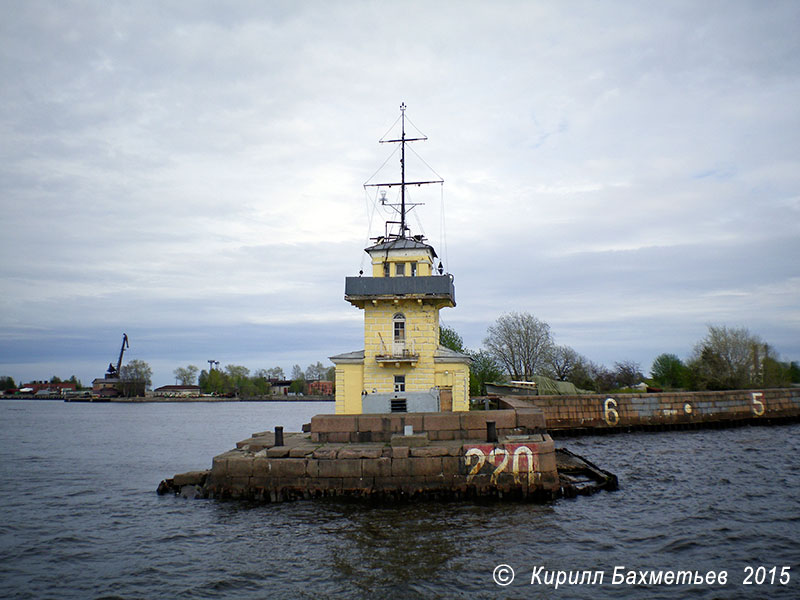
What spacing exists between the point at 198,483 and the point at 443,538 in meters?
11.1

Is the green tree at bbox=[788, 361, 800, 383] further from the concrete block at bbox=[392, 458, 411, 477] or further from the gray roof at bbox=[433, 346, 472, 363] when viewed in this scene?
the concrete block at bbox=[392, 458, 411, 477]

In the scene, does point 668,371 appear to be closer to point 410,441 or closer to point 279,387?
point 410,441

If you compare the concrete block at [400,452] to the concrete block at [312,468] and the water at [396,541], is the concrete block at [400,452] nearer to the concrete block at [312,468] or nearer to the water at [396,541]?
the water at [396,541]

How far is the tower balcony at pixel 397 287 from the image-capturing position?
22.6 metres

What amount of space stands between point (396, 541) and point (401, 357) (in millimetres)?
9010

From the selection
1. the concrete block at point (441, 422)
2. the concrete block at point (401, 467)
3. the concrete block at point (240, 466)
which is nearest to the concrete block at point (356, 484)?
the concrete block at point (401, 467)

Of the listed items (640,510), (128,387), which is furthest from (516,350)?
(128,387)

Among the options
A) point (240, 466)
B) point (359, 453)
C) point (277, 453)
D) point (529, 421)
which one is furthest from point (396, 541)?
point (529, 421)

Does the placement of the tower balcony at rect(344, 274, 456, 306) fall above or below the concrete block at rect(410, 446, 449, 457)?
above

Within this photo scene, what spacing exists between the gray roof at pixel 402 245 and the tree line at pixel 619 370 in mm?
26023

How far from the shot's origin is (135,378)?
160 metres

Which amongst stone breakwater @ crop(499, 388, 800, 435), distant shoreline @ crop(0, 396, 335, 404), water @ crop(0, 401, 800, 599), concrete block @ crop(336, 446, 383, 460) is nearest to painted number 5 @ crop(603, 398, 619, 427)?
stone breakwater @ crop(499, 388, 800, 435)

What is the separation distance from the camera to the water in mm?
11922

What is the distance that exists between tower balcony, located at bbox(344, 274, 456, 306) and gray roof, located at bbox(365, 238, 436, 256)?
2109mm
